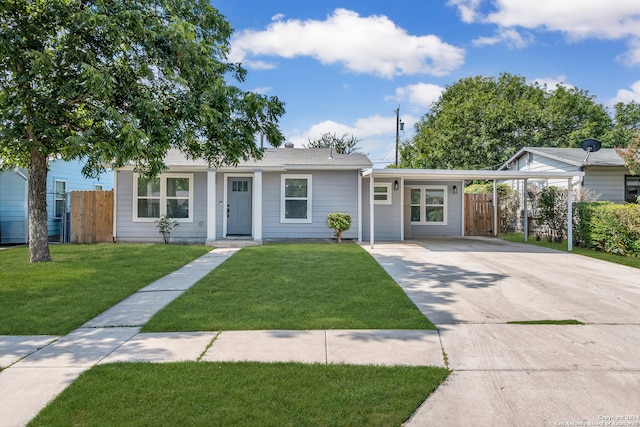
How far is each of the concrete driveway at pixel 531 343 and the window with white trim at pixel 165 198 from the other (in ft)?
25.8

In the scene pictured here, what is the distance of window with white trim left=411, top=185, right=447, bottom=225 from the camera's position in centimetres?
1619

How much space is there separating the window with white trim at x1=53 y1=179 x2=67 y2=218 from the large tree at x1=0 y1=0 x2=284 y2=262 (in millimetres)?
6574

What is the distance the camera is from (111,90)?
7.02 metres

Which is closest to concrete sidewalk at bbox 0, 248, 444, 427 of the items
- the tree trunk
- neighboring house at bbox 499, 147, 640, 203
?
the tree trunk

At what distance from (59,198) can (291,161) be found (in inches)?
342

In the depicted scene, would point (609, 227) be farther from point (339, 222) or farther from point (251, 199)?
point (251, 199)

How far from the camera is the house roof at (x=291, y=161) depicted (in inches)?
515

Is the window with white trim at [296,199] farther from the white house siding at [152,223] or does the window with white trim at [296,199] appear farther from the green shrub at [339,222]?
the white house siding at [152,223]

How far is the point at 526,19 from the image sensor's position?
16172 millimetres

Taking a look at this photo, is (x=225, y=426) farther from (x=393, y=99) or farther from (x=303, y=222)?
(x=393, y=99)

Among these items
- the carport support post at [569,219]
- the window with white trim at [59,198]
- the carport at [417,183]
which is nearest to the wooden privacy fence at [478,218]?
the carport at [417,183]

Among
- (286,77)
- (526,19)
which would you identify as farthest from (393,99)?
(526,19)

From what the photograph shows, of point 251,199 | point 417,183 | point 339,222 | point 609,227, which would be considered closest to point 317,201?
point 339,222

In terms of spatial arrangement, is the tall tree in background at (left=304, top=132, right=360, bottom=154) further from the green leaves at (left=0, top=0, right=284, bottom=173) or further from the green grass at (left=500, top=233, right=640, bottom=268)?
the green leaves at (left=0, top=0, right=284, bottom=173)
